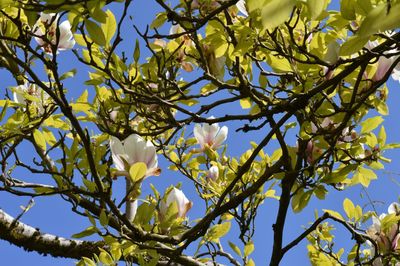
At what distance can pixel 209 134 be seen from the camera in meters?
1.93

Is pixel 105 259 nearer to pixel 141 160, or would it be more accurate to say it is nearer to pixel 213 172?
pixel 141 160

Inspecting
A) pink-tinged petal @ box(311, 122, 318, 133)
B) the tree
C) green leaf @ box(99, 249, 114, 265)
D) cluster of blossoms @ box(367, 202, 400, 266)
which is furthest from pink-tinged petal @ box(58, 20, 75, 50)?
cluster of blossoms @ box(367, 202, 400, 266)

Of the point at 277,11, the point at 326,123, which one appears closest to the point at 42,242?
the point at 326,123

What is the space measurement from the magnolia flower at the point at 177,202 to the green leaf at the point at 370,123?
466 mm

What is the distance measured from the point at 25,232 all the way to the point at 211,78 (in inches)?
42.0

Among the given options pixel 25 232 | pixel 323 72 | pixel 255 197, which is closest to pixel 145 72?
pixel 323 72

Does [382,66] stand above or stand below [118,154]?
above

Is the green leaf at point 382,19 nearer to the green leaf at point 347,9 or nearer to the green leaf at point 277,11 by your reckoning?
the green leaf at point 277,11

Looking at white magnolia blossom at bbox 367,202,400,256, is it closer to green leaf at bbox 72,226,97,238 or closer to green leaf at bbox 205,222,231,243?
green leaf at bbox 205,222,231,243

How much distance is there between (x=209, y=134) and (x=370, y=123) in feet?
2.26

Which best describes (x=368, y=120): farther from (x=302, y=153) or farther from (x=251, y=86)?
(x=251, y=86)

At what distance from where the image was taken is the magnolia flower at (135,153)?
1.24 m

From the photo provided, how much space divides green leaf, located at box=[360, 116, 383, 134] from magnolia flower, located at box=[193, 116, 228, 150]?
649 millimetres

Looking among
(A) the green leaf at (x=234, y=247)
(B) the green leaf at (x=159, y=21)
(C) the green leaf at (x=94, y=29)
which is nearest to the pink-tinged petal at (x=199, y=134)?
(A) the green leaf at (x=234, y=247)
